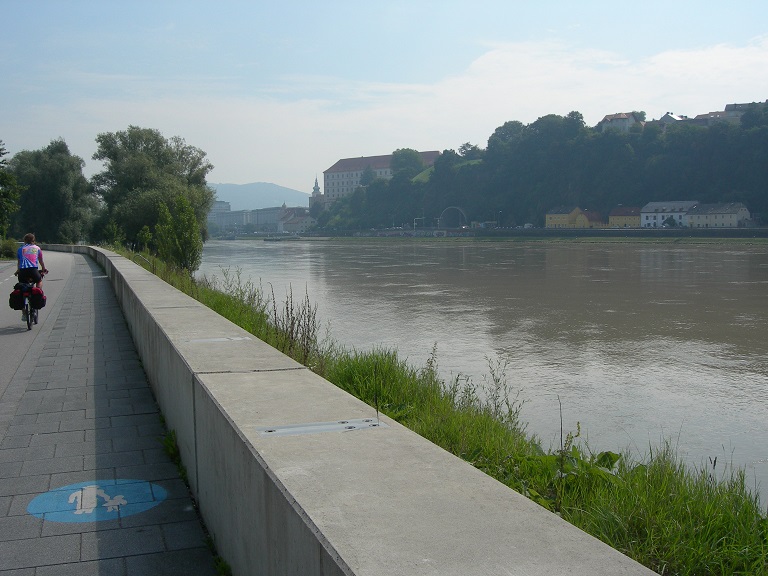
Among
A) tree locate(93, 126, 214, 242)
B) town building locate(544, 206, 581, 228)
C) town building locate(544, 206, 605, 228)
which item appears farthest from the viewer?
town building locate(544, 206, 581, 228)

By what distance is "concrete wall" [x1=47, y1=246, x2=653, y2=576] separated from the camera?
2.17 meters

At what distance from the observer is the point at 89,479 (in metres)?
4.96

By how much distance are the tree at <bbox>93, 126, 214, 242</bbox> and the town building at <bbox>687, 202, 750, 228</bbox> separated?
225 ft

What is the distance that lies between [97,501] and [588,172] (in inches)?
4918

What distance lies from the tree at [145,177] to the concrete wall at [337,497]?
140ft

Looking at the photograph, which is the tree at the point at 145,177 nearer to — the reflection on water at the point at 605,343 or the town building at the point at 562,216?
the reflection on water at the point at 605,343

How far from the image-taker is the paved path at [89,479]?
3.80 metres

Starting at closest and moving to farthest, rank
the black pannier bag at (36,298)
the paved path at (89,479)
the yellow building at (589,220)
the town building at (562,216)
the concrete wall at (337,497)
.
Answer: the concrete wall at (337,497), the paved path at (89,479), the black pannier bag at (36,298), the yellow building at (589,220), the town building at (562,216)

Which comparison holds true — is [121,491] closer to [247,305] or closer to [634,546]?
[634,546]

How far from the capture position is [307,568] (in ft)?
7.75

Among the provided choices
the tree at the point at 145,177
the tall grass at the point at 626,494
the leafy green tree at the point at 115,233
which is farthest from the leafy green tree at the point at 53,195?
the tall grass at the point at 626,494

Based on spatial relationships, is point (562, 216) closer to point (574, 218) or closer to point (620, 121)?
point (574, 218)

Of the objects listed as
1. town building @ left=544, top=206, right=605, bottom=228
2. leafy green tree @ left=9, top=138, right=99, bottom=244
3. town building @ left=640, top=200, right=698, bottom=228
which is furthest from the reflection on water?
town building @ left=544, top=206, right=605, bottom=228

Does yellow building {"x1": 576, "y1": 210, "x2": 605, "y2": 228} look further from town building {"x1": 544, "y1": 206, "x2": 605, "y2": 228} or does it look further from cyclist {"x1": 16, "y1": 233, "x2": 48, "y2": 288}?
cyclist {"x1": 16, "y1": 233, "x2": 48, "y2": 288}
